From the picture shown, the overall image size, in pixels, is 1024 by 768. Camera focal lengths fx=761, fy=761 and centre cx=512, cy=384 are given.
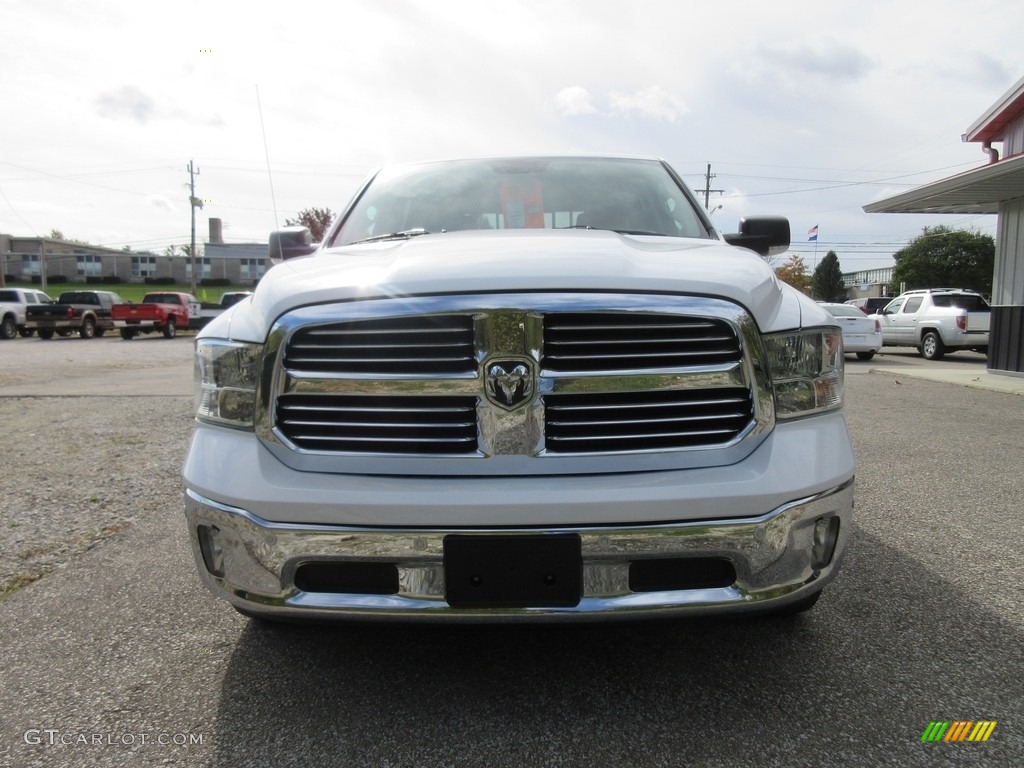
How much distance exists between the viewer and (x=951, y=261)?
223ft

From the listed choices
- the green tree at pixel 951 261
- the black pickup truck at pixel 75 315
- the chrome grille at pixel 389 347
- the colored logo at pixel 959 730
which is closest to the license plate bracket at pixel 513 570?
the chrome grille at pixel 389 347

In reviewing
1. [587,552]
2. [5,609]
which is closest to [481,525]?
[587,552]

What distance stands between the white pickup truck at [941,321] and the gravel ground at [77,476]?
1606 cm

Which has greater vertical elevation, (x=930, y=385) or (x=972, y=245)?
(x=972, y=245)

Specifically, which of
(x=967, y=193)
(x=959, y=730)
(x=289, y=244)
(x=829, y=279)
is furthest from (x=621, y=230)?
(x=829, y=279)

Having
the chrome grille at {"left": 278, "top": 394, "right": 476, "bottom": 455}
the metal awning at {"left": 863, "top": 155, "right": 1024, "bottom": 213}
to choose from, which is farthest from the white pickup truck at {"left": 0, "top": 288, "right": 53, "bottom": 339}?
the chrome grille at {"left": 278, "top": 394, "right": 476, "bottom": 455}

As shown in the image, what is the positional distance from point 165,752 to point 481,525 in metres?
1.02

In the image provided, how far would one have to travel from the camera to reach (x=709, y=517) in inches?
74.4

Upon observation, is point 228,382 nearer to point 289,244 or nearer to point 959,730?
point 289,244

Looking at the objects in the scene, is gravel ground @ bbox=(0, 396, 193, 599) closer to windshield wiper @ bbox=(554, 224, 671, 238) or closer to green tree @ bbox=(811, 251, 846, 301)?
windshield wiper @ bbox=(554, 224, 671, 238)

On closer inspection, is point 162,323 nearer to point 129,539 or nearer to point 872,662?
point 129,539

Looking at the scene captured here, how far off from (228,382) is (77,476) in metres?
3.69

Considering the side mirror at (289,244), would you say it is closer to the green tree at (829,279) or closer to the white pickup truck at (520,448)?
the white pickup truck at (520,448)

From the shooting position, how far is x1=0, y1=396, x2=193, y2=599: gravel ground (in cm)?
368
